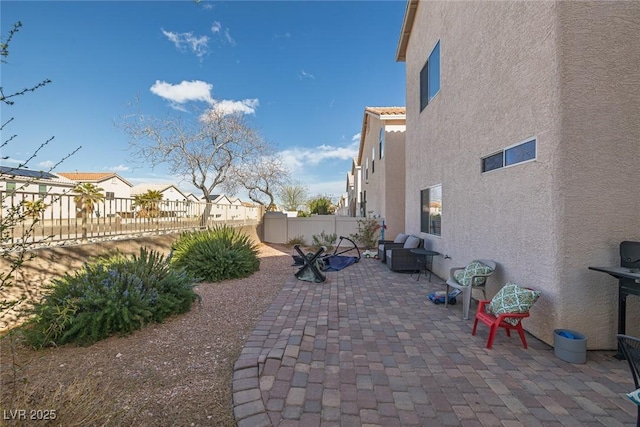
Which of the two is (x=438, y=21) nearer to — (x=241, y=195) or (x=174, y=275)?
(x=174, y=275)

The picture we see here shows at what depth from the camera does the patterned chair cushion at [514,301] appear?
3078 millimetres

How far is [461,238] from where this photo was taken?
5.25m

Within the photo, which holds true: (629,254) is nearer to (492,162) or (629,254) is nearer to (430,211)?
(492,162)

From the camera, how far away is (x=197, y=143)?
14672 millimetres

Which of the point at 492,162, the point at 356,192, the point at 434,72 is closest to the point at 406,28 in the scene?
the point at 434,72

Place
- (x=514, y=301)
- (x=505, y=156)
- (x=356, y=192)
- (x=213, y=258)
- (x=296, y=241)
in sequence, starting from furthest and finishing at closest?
(x=356, y=192) < (x=296, y=241) < (x=213, y=258) < (x=505, y=156) < (x=514, y=301)

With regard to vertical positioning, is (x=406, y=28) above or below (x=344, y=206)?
above

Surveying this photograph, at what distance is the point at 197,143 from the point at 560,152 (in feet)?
50.6

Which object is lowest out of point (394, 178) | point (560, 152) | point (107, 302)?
point (107, 302)

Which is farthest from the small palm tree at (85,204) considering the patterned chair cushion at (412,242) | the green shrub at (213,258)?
the patterned chair cushion at (412,242)

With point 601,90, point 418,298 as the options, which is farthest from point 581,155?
point 418,298

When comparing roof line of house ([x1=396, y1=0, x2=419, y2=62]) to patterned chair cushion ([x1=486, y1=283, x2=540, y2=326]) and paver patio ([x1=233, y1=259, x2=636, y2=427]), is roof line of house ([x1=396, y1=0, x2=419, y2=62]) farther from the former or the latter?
paver patio ([x1=233, y1=259, x2=636, y2=427])

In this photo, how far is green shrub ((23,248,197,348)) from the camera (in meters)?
3.07

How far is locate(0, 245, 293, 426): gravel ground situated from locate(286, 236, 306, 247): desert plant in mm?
8037
